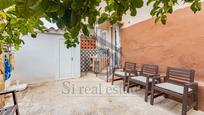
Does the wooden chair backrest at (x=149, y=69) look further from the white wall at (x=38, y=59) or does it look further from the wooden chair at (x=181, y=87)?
the white wall at (x=38, y=59)

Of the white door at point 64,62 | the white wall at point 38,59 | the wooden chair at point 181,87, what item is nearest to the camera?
the wooden chair at point 181,87

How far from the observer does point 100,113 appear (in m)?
2.52

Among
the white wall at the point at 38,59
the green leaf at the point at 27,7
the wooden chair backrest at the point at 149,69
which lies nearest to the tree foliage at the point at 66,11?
the green leaf at the point at 27,7

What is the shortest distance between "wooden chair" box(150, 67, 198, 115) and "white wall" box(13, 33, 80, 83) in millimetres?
3656

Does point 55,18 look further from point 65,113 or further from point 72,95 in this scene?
point 72,95

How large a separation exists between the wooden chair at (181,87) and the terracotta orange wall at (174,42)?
6.6 inches

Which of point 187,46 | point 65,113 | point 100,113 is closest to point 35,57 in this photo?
point 65,113

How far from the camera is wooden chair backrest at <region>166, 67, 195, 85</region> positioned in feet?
9.00

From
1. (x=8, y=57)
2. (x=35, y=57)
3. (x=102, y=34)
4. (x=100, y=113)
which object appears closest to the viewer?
(x=100, y=113)

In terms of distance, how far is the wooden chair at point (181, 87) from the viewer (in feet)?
7.66

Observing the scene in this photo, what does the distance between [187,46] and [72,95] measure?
2918 millimetres

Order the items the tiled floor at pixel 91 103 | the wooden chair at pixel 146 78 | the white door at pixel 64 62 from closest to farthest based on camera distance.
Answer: the tiled floor at pixel 91 103 → the wooden chair at pixel 146 78 → the white door at pixel 64 62

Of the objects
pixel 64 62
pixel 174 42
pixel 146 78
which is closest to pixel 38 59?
pixel 64 62

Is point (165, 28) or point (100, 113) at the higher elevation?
point (165, 28)
